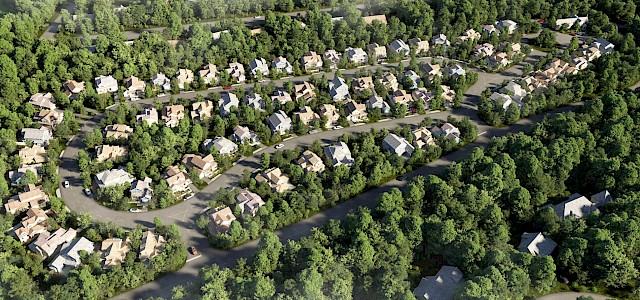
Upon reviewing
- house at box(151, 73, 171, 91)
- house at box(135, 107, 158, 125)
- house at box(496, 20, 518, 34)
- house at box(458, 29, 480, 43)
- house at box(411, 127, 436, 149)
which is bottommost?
house at box(411, 127, 436, 149)

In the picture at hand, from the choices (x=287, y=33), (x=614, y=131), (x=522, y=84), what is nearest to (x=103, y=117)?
(x=287, y=33)

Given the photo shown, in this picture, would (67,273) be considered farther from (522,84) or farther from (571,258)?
(522,84)

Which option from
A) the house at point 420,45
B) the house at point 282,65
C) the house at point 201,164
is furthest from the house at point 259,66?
the house at point 420,45

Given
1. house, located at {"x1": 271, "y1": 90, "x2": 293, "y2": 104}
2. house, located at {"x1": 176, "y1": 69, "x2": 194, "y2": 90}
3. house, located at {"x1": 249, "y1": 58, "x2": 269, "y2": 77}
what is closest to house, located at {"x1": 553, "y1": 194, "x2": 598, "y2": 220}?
house, located at {"x1": 271, "y1": 90, "x2": 293, "y2": 104}

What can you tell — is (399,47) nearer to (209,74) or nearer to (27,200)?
(209,74)

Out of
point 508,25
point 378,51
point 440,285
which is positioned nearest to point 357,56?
point 378,51

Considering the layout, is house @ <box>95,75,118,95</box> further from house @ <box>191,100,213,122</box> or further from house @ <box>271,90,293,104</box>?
house @ <box>271,90,293,104</box>

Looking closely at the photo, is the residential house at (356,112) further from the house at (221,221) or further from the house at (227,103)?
the house at (221,221)
